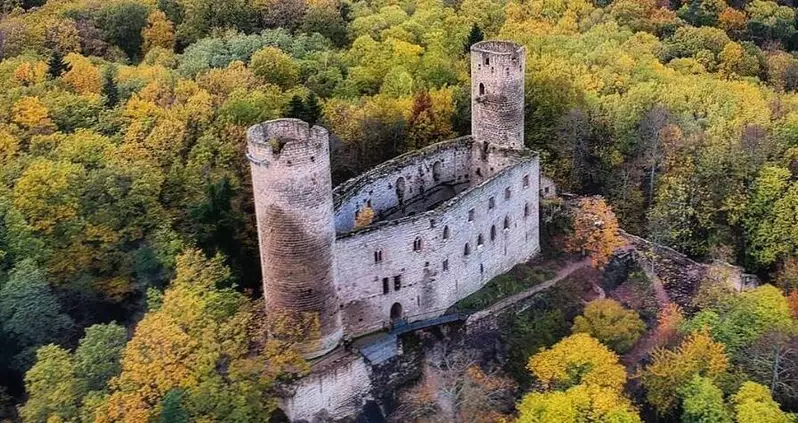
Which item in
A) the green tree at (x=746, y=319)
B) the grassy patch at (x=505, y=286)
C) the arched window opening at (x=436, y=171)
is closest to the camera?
the green tree at (x=746, y=319)

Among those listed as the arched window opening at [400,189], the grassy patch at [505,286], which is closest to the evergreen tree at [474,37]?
the arched window opening at [400,189]

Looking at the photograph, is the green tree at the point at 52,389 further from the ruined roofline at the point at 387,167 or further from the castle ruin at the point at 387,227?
the ruined roofline at the point at 387,167

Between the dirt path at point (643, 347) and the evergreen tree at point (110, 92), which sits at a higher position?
the evergreen tree at point (110, 92)

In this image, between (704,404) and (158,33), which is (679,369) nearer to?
(704,404)

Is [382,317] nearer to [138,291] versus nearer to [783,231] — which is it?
[138,291]

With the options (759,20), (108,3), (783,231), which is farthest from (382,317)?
(759,20)

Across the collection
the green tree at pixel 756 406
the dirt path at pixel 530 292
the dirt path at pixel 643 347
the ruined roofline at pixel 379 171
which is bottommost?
the dirt path at pixel 643 347

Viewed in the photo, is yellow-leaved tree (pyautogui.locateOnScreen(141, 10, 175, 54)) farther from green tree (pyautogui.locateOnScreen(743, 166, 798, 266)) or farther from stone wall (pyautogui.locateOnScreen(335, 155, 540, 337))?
green tree (pyautogui.locateOnScreen(743, 166, 798, 266))
